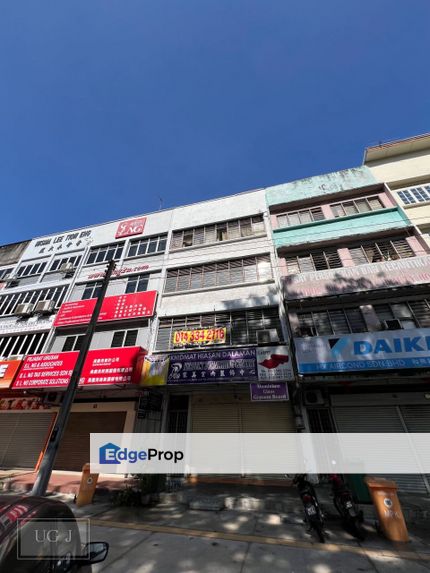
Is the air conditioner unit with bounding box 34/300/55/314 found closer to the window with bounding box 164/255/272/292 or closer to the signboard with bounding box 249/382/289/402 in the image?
the window with bounding box 164/255/272/292

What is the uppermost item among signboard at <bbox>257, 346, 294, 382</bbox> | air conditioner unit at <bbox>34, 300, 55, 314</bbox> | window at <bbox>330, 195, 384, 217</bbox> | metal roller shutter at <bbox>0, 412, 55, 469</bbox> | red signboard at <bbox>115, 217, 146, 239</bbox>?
red signboard at <bbox>115, 217, 146, 239</bbox>

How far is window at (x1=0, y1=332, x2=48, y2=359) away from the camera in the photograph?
16.2m

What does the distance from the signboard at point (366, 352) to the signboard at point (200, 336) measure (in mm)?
4014

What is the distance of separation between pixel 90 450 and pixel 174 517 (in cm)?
852

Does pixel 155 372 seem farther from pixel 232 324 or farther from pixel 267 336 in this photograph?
pixel 267 336

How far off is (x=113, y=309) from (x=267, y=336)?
9037mm

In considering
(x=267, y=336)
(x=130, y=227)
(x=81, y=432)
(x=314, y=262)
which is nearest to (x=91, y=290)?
(x=130, y=227)

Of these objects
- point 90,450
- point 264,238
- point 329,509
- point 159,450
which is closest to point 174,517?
point 329,509

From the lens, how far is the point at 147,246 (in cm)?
1902

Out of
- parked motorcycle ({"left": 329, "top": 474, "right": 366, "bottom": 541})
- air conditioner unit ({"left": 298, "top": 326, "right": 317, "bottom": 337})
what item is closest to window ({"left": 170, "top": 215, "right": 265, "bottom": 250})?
air conditioner unit ({"left": 298, "top": 326, "right": 317, "bottom": 337})

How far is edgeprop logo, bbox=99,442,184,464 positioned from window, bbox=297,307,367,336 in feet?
26.6

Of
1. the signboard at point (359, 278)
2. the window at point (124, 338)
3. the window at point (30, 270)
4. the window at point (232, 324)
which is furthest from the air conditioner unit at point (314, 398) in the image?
the window at point (30, 270)

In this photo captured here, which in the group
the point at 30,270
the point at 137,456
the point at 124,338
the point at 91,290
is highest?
the point at 30,270

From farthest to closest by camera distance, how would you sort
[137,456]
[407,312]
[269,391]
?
[137,456], [407,312], [269,391]
